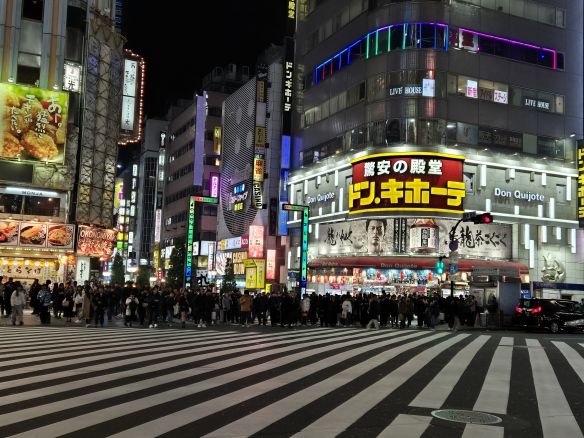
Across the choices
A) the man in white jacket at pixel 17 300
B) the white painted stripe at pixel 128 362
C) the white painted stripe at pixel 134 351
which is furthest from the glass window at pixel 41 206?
the white painted stripe at pixel 128 362

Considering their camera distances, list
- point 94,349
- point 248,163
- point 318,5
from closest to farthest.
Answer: point 94,349 < point 318,5 < point 248,163

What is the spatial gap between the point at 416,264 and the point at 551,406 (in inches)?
1211

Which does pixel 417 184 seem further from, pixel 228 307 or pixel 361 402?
pixel 361 402

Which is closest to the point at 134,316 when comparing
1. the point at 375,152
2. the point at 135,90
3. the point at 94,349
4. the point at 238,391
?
the point at 94,349

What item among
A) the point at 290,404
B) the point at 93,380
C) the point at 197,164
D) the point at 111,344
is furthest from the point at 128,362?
the point at 197,164

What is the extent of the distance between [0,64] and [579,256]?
131ft

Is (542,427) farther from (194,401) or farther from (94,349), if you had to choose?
(94,349)

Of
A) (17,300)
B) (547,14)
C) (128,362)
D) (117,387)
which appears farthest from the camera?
(547,14)

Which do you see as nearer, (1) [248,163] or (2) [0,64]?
(2) [0,64]

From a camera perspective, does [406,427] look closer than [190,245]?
Yes

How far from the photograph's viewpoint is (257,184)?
57688 millimetres

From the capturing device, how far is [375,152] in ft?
139

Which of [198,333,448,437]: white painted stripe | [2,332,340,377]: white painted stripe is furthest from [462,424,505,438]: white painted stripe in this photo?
[2,332,340,377]: white painted stripe

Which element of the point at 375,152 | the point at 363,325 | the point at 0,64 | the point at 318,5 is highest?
the point at 318,5
